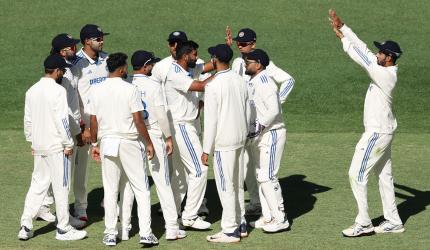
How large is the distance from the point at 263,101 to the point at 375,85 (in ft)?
4.52

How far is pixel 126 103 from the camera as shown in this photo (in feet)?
36.0

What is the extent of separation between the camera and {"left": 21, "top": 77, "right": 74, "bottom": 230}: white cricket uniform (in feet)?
36.5

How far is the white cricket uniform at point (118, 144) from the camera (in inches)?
433

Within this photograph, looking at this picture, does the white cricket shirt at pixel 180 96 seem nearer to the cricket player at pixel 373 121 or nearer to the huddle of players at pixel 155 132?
the huddle of players at pixel 155 132

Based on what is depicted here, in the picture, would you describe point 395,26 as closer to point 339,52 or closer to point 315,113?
point 339,52

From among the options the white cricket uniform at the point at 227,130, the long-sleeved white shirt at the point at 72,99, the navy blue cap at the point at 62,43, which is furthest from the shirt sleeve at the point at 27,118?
the white cricket uniform at the point at 227,130

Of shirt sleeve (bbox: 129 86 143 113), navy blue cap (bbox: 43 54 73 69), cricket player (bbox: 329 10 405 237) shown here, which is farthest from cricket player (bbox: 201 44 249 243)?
navy blue cap (bbox: 43 54 73 69)

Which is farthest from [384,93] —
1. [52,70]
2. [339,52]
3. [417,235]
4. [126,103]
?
[339,52]

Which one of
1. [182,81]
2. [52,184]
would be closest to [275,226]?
[182,81]

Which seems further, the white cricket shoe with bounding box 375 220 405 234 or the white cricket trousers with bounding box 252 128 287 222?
the white cricket trousers with bounding box 252 128 287 222

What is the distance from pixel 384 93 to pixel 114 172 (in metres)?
3.36

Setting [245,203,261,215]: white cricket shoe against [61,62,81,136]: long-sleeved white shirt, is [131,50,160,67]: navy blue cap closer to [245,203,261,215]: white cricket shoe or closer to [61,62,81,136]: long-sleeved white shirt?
[61,62,81,136]: long-sleeved white shirt

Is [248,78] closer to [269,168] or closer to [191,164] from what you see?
[269,168]

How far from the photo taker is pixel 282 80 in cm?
1270
